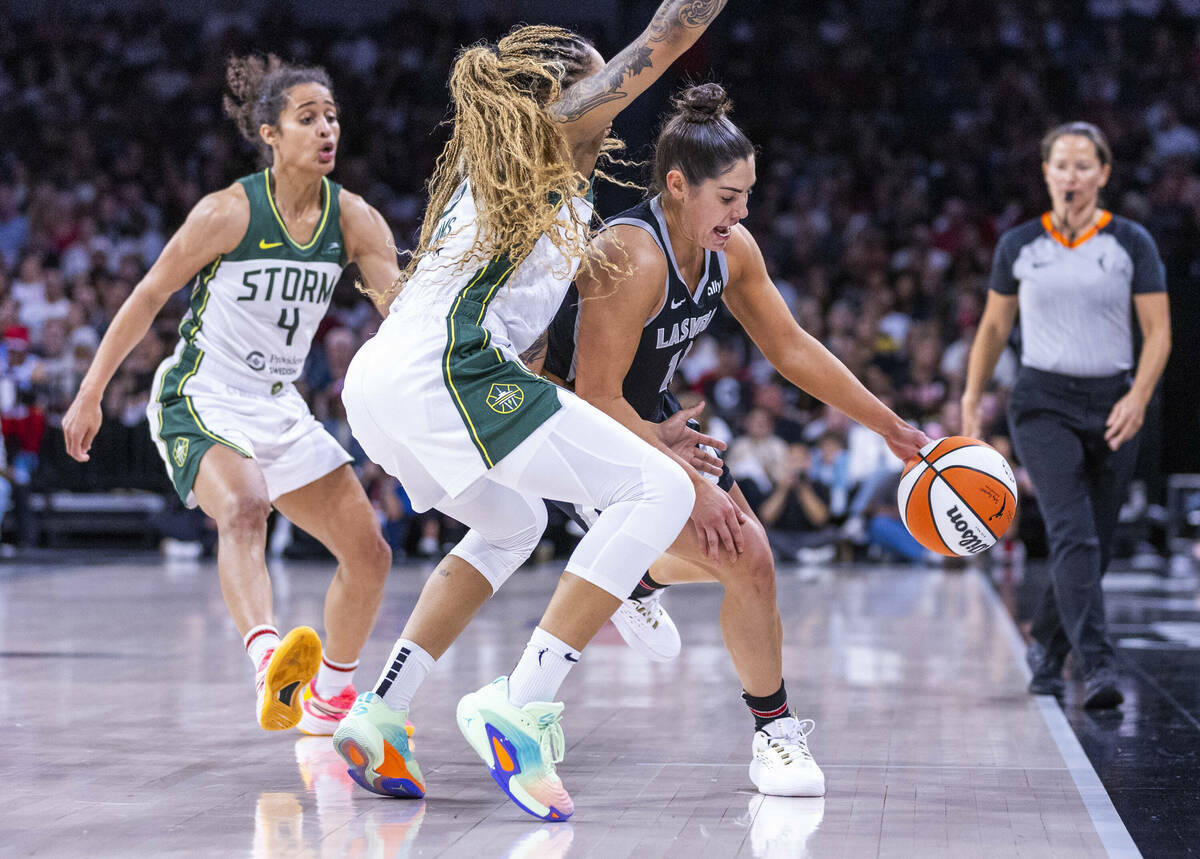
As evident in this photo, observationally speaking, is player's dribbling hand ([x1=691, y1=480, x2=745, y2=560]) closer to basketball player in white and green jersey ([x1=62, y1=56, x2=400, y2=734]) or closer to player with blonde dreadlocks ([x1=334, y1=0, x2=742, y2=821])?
player with blonde dreadlocks ([x1=334, y1=0, x2=742, y2=821])

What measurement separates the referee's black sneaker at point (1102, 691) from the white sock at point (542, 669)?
229cm

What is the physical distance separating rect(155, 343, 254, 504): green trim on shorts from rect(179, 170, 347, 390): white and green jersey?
1cm

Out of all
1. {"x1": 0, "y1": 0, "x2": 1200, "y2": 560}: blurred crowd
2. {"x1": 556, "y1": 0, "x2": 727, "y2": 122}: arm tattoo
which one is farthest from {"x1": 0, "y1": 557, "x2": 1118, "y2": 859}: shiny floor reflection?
{"x1": 0, "y1": 0, "x2": 1200, "y2": 560}: blurred crowd

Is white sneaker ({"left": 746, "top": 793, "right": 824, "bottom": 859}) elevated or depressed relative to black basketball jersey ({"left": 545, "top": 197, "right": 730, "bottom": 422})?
depressed

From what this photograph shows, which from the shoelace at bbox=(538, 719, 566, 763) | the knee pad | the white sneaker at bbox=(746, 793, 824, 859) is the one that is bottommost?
the white sneaker at bbox=(746, 793, 824, 859)

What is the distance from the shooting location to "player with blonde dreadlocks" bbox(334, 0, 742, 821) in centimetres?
294

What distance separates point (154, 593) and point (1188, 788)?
6226 millimetres

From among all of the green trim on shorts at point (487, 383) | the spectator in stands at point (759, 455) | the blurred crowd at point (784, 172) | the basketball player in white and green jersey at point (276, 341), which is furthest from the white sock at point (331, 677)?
the spectator in stands at point (759, 455)

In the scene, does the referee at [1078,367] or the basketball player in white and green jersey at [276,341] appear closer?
the basketball player in white and green jersey at [276,341]

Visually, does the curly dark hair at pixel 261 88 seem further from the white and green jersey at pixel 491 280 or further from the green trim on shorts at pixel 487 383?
the green trim on shorts at pixel 487 383

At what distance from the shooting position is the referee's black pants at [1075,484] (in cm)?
477

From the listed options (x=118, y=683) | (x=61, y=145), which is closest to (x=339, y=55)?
(x=61, y=145)

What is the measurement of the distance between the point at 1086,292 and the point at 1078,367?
0.87 feet

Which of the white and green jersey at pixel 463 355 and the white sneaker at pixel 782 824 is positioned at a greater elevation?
the white and green jersey at pixel 463 355
